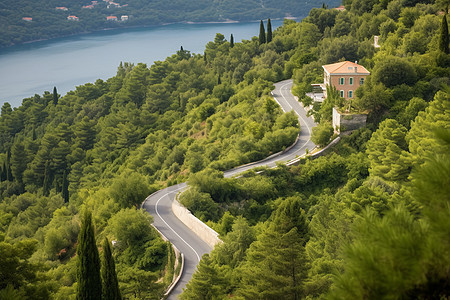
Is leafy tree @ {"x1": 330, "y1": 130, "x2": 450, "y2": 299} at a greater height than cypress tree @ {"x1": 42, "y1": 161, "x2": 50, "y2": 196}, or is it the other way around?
leafy tree @ {"x1": 330, "y1": 130, "x2": 450, "y2": 299}

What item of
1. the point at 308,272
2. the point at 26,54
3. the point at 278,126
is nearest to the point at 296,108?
the point at 278,126

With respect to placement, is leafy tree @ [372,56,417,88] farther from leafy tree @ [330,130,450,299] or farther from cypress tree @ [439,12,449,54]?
leafy tree @ [330,130,450,299]

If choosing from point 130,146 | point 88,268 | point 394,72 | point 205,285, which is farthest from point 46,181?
point 88,268

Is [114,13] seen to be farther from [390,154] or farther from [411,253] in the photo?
[411,253]

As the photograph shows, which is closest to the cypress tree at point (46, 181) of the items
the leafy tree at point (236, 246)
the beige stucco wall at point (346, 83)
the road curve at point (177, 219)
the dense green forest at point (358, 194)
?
the dense green forest at point (358, 194)

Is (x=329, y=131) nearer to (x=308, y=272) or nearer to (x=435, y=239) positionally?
(x=308, y=272)

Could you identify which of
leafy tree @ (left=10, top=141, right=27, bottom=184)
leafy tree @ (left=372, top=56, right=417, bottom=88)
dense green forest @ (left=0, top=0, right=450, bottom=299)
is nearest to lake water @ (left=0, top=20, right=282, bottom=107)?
dense green forest @ (left=0, top=0, right=450, bottom=299)
